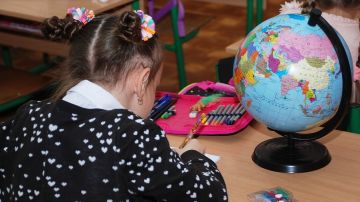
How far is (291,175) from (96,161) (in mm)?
535

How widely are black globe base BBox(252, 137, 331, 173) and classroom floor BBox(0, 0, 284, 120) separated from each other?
2303 millimetres

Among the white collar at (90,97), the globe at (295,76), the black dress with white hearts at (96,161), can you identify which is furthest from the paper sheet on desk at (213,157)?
the white collar at (90,97)

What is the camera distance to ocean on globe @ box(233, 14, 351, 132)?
1.31 m

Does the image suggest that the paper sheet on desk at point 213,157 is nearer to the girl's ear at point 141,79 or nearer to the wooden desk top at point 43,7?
the girl's ear at point 141,79

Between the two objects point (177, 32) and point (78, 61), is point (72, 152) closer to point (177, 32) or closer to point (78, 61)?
point (78, 61)

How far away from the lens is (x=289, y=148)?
4.95 ft

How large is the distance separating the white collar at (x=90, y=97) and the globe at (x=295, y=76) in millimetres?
371

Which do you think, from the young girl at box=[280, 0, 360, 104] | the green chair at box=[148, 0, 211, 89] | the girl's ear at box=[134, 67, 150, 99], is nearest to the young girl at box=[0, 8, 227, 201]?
the girl's ear at box=[134, 67, 150, 99]

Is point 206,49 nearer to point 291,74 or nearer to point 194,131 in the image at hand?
point 194,131

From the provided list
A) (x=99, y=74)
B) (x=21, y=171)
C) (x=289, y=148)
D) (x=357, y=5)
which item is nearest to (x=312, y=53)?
(x=289, y=148)

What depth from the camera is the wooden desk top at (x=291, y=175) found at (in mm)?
1343

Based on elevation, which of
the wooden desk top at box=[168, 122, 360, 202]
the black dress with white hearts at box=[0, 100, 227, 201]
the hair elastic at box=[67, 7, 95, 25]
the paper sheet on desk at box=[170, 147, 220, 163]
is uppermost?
the hair elastic at box=[67, 7, 95, 25]

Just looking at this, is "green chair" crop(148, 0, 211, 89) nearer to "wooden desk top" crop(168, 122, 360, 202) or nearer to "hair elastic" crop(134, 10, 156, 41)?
"wooden desk top" crop(168, 122, 360, 202)

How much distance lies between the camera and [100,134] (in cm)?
115
